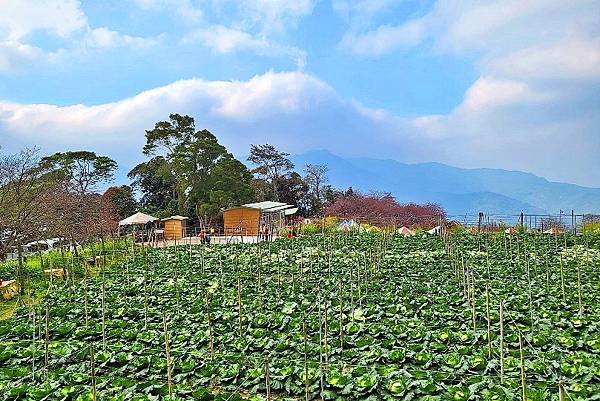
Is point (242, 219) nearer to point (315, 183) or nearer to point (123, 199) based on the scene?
point (123, 199)

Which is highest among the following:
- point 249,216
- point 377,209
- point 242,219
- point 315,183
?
Result: point 315,183

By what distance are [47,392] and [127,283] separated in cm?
557

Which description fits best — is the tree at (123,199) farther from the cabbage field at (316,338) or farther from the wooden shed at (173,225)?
the cabbage field at (316,338)

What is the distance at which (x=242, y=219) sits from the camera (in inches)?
1049

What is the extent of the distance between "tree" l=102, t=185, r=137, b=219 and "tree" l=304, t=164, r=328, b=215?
12614mm

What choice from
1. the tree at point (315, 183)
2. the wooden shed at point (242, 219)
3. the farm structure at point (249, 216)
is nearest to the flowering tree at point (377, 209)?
the farm structure at point (249, 216)

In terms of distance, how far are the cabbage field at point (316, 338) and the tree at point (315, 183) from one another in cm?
2820

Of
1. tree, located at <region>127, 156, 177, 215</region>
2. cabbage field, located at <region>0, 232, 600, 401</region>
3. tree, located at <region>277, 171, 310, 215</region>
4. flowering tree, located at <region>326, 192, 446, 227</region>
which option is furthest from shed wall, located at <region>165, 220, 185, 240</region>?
cabbage field, located at <region>0, 232, 600, 401</region>

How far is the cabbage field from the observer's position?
4.06 meters

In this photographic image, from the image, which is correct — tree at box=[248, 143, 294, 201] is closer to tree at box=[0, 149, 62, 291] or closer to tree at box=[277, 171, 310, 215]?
tree at box=[277, 171, 310, 215]

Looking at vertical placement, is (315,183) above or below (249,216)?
above

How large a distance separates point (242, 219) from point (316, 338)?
21.4 m

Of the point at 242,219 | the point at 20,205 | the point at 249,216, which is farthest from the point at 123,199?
the point at 20,205

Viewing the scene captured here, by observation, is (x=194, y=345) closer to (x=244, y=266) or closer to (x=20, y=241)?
(x=244, y=266)
